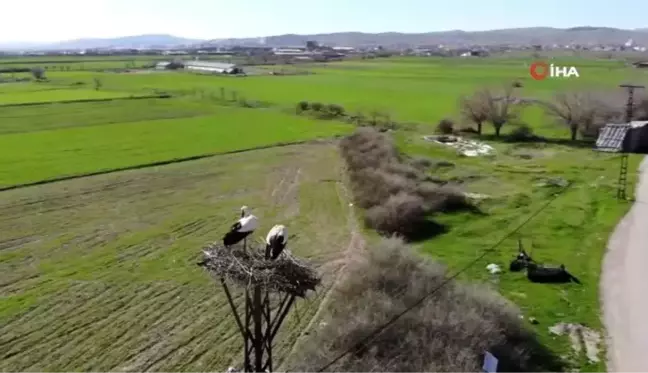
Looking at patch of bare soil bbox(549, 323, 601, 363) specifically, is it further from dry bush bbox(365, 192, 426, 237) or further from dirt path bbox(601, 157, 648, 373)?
dry bush bbox(365, 192, 426, 237)

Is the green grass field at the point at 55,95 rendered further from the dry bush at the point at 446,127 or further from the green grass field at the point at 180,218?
the dry bush at the point at 446,127

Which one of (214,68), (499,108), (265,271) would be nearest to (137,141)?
(499,108)

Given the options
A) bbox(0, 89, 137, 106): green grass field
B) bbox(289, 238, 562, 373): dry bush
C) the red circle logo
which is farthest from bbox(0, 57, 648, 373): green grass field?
the red circle logo

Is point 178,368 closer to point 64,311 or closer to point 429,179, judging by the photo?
point 64,311

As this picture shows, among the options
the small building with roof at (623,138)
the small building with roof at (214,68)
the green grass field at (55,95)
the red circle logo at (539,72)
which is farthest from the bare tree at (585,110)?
the small building with roof at (214,68)

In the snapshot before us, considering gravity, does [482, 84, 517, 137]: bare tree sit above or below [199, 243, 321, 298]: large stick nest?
below

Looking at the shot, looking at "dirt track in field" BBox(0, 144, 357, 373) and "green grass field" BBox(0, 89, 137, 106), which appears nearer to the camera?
"dirt track in field" BBox(0, 144, 357, 373)

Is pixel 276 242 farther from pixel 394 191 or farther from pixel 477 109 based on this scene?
pixel 477 109

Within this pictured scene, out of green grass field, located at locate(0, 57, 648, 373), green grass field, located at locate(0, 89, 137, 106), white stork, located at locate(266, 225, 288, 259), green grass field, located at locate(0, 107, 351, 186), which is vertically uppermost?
white stork, located at locate(266, 225, 288, 259)
